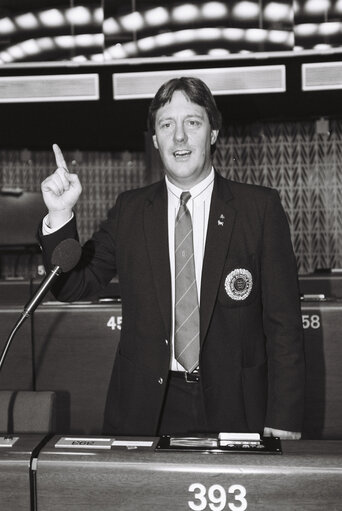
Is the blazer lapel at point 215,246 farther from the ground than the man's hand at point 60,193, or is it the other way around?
the man's hand at point 60,193

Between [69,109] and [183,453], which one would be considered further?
[69,109]

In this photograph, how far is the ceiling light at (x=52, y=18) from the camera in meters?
6.05

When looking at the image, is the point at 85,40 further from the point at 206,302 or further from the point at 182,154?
the point at 206,302

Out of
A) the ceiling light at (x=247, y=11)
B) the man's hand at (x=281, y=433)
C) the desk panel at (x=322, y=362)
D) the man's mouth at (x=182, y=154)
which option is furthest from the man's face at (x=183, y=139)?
the ceiling light at (x=247, y=11)

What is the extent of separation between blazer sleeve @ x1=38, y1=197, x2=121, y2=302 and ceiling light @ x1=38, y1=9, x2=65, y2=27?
16.2 feet

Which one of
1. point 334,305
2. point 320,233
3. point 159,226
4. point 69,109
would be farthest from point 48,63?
point 159,226

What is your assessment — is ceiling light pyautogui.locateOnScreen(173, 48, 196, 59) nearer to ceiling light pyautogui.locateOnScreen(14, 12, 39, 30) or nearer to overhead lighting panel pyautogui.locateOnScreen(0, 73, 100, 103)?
overhead lighting panel pyautogui.locateOnScreen(0, 73, 100, 103)

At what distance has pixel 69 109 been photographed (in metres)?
6.31

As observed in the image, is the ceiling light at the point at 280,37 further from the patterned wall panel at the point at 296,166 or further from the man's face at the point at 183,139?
the man's face at the point at 183,139

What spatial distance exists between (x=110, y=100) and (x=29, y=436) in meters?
5.46

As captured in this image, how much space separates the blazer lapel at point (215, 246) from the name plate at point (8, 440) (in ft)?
1.70

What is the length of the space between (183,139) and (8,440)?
0.81 meters

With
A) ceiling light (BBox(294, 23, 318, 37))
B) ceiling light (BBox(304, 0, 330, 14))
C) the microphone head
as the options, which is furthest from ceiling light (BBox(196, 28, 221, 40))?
the microphone head

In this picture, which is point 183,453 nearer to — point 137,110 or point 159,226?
point 159,226
